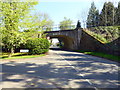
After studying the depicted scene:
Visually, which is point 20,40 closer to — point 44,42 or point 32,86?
point 44,42

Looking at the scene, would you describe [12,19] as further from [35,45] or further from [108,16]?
[108,16]

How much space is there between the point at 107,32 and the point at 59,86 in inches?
956

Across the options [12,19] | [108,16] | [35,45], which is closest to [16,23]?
[12,19]

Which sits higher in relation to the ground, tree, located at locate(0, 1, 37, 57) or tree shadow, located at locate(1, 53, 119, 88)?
tree, located at locate(0, 1, 37, 57)

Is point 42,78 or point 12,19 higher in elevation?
point 12,19

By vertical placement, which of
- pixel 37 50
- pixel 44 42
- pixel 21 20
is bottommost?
pixel 37 50

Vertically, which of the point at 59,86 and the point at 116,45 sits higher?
the point at 116,45

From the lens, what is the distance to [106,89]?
5.49 metres

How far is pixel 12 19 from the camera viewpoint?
14.6 meters

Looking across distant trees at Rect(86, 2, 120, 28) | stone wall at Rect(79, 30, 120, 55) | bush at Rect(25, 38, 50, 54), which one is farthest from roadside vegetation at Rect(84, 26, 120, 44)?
bush at Rect(25, 38, 50, 54)

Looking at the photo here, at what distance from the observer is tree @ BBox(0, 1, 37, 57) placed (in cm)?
1445

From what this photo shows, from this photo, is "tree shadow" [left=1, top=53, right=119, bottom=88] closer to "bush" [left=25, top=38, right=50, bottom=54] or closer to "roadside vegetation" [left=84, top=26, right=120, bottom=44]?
"bush" [left=25, top=38, right=50, bottom=54]

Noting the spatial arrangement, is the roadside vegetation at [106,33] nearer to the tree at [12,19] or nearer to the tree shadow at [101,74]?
the tree shadow at [101,74]

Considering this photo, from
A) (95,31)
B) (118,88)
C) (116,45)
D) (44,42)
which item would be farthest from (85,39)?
(118,88)
